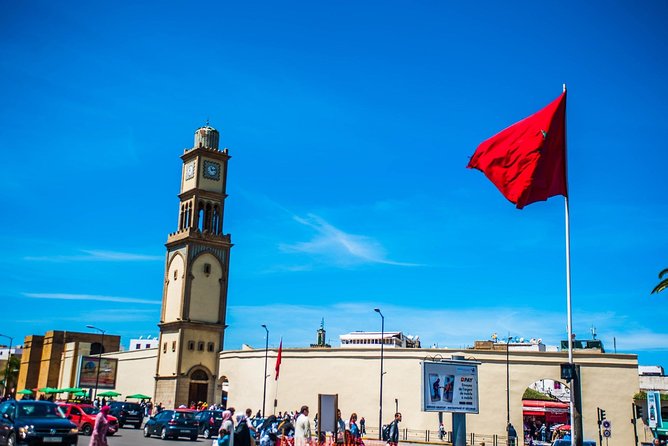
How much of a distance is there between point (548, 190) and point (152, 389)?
5628 centimetres

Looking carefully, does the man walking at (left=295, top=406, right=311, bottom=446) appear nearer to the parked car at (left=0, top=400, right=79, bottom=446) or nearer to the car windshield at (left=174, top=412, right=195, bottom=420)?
the parked car at (left=0, top=400, right=79, bottom=446)

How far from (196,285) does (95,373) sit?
2087cm

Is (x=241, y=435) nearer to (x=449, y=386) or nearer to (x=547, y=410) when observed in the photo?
(x=449, y=386)

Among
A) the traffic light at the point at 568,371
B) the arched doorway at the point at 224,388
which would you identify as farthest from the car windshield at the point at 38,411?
the arched doorway at the point at 224,388

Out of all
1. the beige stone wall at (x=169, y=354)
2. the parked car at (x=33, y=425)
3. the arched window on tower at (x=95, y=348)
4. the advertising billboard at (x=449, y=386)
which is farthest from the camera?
the arched window on tower at (x=95, y=348)

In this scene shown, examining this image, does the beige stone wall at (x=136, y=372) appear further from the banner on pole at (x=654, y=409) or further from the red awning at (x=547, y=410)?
the banner on pole at (x=654, y=409)

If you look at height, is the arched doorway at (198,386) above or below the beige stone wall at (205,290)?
below

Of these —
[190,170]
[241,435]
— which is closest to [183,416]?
[241,435]

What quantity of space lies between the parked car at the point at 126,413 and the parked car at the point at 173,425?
931cm

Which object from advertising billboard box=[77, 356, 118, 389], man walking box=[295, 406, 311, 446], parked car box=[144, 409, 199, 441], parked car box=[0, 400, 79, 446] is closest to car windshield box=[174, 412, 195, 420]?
parked car box=[144, 409, 199, 441]

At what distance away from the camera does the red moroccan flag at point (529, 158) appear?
1639cm

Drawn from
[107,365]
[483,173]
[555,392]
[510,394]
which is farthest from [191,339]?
[555,392]

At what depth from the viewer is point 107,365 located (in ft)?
245

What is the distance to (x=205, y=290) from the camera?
6394 centimetres
